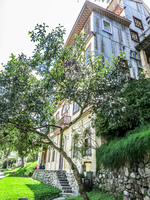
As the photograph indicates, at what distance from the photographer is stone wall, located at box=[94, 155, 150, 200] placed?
17.2 feet

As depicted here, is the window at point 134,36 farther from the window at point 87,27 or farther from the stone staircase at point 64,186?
the stone staircase at point 64,186

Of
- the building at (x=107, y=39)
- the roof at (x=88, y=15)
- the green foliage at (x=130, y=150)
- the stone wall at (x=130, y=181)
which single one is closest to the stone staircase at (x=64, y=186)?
the building at (x=107, y=39)

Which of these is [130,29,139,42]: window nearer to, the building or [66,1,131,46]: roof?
the building

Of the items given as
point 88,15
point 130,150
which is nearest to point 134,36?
point 88,15

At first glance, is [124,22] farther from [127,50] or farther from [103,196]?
[103,196]

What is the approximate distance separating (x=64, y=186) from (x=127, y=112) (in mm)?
8230

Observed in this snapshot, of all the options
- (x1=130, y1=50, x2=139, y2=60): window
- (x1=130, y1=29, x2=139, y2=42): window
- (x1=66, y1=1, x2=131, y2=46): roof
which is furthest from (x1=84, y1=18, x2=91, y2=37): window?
(x1=130, y1=29, x2=139, y2=42): window

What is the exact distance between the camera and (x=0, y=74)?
7488mm

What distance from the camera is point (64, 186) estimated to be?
11047mm

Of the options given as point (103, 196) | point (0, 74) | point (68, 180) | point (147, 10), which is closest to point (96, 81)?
point (0, 74)

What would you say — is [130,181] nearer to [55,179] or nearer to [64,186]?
[64,186]

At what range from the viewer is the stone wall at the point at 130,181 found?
526 centimetres

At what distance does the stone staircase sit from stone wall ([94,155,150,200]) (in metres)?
3.66

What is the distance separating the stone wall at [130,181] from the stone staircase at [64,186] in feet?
12.0
